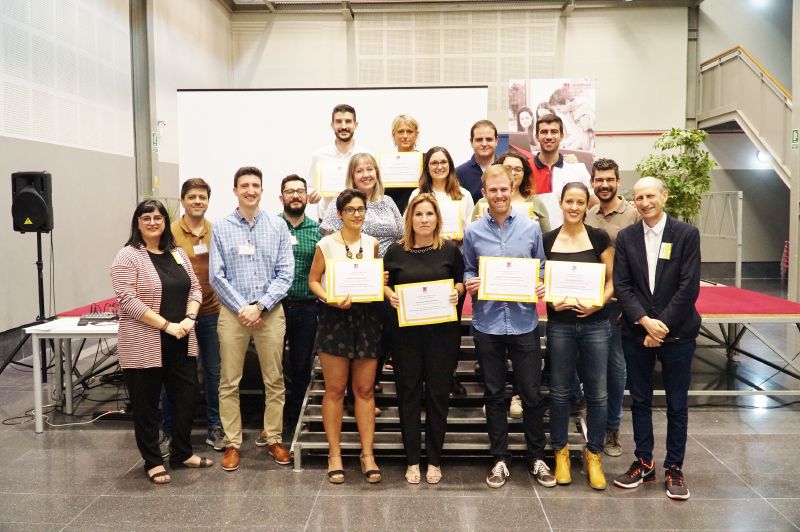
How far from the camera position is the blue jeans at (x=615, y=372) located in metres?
3.65

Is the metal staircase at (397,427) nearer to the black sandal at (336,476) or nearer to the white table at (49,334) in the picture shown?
the black sandal at (336,476)

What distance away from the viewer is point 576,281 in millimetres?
3121

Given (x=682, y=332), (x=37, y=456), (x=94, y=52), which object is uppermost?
(x=94, y=52)

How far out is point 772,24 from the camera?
487 inches

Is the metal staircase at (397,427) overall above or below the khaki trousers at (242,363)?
below

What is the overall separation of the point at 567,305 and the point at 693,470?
140 centimetres

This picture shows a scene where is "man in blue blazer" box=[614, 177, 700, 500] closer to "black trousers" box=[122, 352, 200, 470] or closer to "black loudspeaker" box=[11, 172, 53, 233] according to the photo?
"black trousers" box=[122, 352, 200, 470]

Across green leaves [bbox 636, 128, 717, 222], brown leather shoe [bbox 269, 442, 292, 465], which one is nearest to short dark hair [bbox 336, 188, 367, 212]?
brown leather shoe [bbox 269, 442, 292, 465]

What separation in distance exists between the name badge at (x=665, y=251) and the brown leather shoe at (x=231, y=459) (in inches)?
104

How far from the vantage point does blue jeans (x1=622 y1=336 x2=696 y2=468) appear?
10.2ft

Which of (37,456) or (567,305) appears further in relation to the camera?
(37,456)

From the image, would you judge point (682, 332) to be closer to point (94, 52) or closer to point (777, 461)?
point (777, 461)

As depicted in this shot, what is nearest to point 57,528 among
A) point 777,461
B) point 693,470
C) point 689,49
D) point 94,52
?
point 693,470

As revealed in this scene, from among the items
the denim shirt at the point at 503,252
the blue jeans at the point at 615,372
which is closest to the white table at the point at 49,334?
the denim shirt at the point at 503,252
